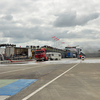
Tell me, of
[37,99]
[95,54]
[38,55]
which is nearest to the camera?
[37,99]

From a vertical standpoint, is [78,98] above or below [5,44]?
below

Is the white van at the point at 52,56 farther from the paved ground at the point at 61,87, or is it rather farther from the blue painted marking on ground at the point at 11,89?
the blue painted marking on ground at the point at 11,89

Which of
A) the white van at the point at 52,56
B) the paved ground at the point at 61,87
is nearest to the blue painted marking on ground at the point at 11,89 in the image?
the paved ground at the point at 61,87

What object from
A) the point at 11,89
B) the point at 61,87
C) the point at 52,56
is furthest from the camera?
the point at 52,56

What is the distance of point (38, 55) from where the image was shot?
134 feet

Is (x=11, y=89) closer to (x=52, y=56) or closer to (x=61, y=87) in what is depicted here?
(x=61, y=87)

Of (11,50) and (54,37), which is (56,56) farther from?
(54,37)

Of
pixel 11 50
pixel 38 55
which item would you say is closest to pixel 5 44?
pixel 11 50

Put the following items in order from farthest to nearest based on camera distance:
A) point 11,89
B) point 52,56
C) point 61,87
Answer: point 52,56, point 61,87, point 11,89

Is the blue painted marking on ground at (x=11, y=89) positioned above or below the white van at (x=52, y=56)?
below

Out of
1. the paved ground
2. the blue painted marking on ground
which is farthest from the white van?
the blue painted marking on ground

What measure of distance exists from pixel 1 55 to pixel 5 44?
6.00m

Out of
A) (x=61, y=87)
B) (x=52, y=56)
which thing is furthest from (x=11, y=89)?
(x=52, y=56)

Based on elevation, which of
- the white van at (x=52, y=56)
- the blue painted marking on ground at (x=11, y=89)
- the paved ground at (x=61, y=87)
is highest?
the white van at (x=52, y=56)
